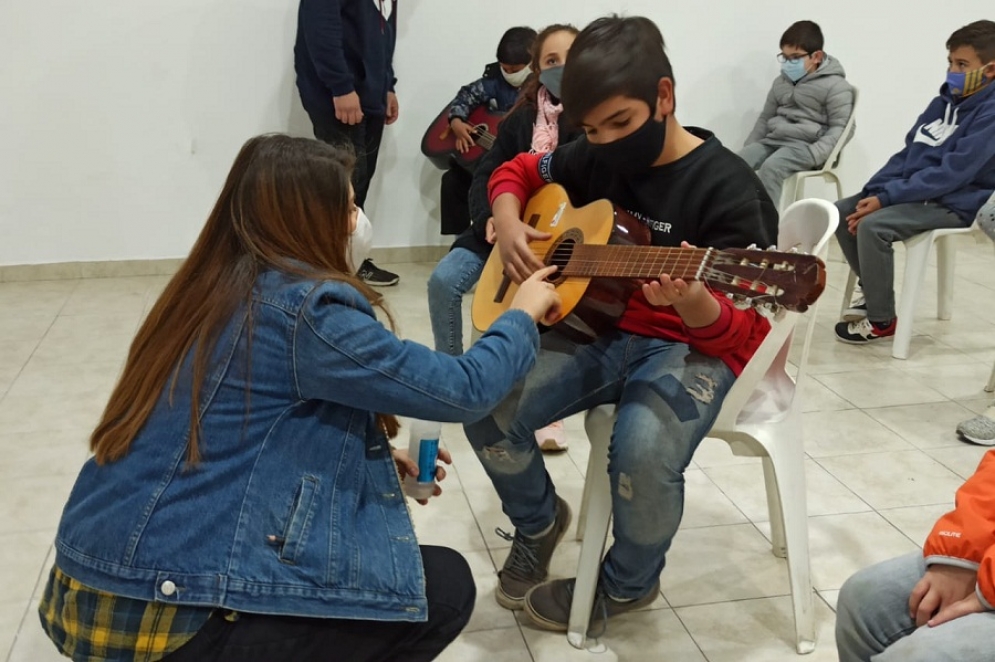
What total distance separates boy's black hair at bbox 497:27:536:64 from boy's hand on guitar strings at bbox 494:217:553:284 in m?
1.97

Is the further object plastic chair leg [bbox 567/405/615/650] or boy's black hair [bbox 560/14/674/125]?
plastic chair leg [bbox 567/405/615/650]

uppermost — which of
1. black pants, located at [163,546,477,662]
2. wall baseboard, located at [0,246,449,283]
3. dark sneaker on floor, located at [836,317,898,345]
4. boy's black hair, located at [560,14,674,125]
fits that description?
boy's black hair, located at [560,14,674,125]

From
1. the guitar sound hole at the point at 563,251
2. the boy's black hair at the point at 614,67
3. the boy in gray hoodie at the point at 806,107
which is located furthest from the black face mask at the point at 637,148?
the boy in gray hoodie at the point at 806,107

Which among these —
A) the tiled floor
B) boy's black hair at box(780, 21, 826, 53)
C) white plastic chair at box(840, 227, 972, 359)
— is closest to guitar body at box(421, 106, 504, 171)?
the tiled floor

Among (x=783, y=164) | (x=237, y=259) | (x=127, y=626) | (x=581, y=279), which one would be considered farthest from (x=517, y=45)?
(x=127, y=626)

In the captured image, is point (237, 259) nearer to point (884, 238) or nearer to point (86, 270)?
point (884, 238)

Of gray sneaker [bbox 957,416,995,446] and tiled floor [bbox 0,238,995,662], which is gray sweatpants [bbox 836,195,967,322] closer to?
tiled floor [bbox 0,238,995,662]

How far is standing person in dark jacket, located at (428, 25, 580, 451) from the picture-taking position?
257 centimetres

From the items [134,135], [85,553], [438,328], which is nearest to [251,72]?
[134,135]

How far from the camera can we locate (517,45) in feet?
12.6

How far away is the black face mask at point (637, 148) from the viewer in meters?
1.76

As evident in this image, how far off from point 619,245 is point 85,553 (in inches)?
41.1

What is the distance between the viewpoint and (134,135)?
13.7ft

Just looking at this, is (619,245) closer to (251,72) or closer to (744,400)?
(744,400)
